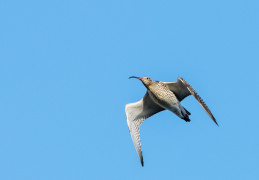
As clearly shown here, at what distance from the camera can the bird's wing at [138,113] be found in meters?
20.9

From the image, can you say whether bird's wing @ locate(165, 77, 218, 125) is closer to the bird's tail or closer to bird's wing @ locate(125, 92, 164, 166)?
the bird's tail

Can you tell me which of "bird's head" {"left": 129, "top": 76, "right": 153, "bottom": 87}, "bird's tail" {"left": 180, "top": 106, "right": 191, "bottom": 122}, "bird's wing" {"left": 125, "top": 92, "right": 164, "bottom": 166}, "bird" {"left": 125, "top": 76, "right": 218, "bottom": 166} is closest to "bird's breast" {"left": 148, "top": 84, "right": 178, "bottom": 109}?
"bird" {"left": 125, "top": 76, "right": 218, "bottom": 166}

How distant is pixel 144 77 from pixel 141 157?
312 centimetres

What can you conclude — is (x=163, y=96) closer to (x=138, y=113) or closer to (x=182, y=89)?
(x=182, y=89)

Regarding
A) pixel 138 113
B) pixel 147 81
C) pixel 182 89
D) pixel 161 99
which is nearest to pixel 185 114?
pixel 182 89

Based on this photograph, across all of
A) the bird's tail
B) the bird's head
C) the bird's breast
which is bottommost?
the bird's tail

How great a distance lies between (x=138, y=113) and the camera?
21281mm

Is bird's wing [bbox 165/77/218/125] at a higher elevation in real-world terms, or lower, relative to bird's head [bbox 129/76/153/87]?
lower

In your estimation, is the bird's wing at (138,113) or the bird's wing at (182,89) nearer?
the bird's wing at (182,89)

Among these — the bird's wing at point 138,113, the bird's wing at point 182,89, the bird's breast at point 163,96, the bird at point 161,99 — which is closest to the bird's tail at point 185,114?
the bird at point 161,99

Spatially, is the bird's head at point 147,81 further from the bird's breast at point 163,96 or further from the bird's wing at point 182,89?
the bird's wing at point 182,89

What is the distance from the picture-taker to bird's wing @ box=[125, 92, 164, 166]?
2086 cm

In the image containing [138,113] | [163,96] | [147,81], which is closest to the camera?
[163,96]

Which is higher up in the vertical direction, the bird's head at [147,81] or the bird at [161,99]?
the bird's head at [147,81]
